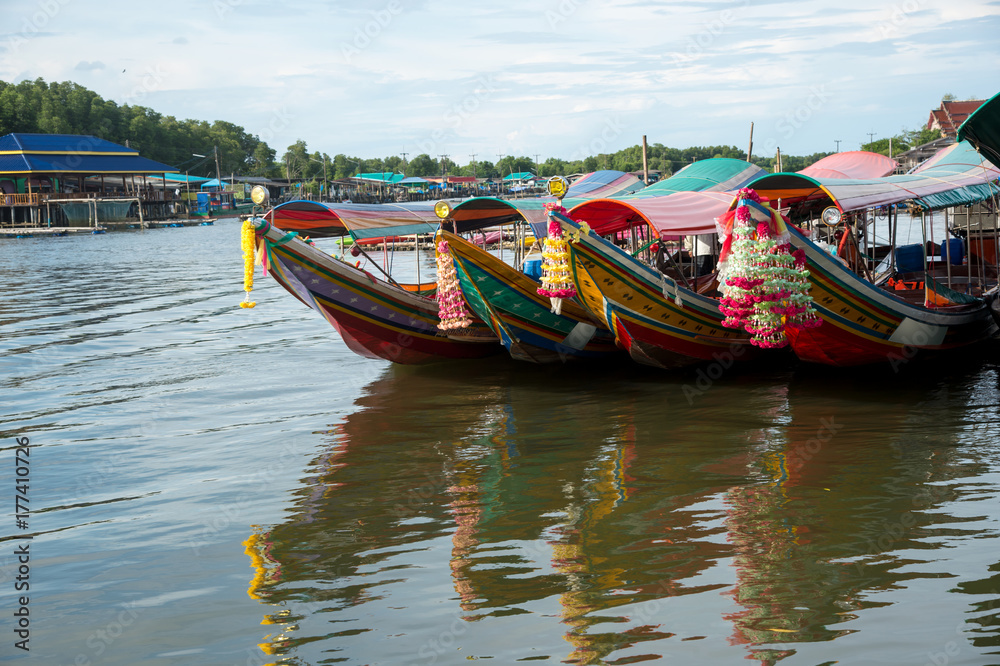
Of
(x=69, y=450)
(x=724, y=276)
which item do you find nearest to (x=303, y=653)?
(x=69, y=450)

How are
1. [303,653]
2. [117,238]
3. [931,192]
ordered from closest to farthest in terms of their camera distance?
[303,653] → [931,192] → [117,238]

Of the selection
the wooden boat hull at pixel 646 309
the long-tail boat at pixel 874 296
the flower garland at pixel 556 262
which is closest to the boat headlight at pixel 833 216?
the long-tail boat at pixel 874 296

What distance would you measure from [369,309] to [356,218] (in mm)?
1247

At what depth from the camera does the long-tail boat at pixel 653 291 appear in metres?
9.03

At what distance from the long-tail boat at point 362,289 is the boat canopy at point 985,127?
6.43 meters

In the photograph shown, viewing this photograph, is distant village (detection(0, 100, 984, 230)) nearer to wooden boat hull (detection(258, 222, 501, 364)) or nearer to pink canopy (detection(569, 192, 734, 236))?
wooden boat hull (detection(258, 222, 501, 364))

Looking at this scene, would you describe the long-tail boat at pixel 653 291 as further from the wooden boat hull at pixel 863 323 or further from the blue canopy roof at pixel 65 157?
the blue canopy roof at pixel 65 157

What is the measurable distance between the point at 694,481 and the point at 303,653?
3567 millimetres

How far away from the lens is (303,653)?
4387 mm

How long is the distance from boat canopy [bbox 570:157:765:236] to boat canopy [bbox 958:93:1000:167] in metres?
2.78

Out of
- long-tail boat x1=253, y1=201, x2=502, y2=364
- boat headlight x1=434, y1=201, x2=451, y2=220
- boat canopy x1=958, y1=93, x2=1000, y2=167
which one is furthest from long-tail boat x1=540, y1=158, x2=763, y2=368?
boat canopy x1=958, y1=93, x2=1000, y2=167

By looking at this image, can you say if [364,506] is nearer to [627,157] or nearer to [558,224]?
[558,224]

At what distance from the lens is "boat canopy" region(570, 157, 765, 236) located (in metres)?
9.09

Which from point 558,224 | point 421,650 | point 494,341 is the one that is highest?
point 558,224
